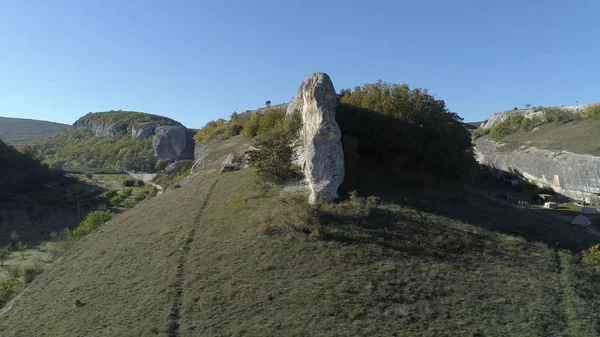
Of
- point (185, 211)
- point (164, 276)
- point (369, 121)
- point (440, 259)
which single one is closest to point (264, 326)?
point (164, 276)

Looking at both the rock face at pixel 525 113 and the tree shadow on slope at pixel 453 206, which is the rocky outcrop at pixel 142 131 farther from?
the tree shadow on slope at pixel 453 206

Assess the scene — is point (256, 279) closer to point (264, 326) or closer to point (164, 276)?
point (264, 326)

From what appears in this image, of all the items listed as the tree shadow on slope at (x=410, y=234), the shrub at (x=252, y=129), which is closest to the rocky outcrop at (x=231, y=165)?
the shrub at (x=252, y=129)

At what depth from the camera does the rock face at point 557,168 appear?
4938 cm

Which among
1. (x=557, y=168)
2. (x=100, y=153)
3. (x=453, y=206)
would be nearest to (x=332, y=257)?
(x=453, y=206)

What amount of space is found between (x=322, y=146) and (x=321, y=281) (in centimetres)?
1058

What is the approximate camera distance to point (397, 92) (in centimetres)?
3512

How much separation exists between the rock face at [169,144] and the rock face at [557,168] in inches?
3782

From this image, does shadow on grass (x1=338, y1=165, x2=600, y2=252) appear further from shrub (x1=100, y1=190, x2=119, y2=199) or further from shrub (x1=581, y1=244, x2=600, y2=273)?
shrub (x1=100, y1=190, x2=119, y2=199)

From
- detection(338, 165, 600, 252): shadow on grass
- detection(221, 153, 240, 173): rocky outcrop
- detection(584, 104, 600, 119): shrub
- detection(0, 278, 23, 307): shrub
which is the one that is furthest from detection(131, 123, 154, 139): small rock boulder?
detection(338, 165, 600, 252): shadow on grass

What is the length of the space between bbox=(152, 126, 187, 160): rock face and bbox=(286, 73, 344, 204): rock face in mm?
109942

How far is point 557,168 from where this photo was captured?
55.4 meters

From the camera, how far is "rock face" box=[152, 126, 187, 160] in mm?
128375

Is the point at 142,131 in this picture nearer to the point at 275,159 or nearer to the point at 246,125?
the point at 246,125
